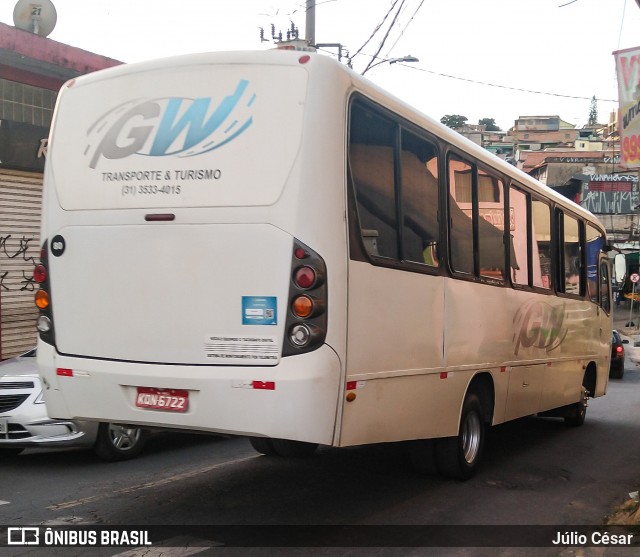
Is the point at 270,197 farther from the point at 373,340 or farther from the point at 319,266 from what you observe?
the point at 373,340

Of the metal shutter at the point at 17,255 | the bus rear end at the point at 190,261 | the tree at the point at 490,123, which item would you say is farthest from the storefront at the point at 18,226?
the tree at the point at 490,123

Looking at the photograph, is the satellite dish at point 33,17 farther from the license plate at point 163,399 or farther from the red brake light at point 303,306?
the red brake light at point 303,306

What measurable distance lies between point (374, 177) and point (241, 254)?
3.97 ft

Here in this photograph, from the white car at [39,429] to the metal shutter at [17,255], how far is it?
6588 mm

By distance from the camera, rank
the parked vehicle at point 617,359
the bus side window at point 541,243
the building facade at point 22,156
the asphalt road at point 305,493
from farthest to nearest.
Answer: the parked vehicle at point 617,359 → the building facade at point 22,156 → the bus side window at point 541,243 → the asphalt road at point 305,493

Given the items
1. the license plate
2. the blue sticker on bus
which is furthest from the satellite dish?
the blue sticker on bus

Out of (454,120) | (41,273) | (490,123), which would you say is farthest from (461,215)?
(490,123)

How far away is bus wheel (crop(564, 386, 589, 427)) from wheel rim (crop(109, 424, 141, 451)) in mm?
6571

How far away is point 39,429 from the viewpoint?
7785 millimetres

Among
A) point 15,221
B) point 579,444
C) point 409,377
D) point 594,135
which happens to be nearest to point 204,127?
point 409,377

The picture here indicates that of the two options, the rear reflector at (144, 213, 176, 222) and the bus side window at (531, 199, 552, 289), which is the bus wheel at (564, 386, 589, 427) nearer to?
the bus side window at (531, 199, 552, 289)

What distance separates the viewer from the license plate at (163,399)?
5.23 m

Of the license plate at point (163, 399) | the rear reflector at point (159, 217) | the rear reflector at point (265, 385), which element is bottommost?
the license plate at point (163, 399)

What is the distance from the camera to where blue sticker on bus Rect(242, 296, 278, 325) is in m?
5.04
